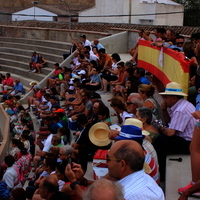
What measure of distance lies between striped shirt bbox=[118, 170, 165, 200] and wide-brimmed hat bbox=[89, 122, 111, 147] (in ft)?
8.35

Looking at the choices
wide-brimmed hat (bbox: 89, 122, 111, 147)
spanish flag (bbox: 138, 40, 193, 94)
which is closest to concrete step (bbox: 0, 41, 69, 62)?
spanish flag (bbox: 138, 40, 193, 94)

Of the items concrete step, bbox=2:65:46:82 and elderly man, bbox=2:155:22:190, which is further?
concrete step, bbox=2:65:46:82

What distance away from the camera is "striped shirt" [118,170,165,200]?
3.05 m

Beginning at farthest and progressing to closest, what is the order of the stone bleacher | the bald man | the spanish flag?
1. the stone bleacher
2. the spanish flag
3. the bald man

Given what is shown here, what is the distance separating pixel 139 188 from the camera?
310 cm

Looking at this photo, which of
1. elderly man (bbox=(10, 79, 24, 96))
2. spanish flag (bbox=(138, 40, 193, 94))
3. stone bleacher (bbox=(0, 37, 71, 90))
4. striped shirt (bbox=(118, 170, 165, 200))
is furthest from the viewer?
stone bleacher (bbox=(0, 37, 71, 90))

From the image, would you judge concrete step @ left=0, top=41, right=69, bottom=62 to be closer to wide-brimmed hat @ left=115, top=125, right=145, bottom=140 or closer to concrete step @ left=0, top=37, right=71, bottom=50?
concrete step @ left=0, top=37, right=71, bottom=50

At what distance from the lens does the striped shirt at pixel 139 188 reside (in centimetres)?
305

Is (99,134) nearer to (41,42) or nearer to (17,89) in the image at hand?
(17,89)

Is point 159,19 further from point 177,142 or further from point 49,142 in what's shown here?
point 177,142

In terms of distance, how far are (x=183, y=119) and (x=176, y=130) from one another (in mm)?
188

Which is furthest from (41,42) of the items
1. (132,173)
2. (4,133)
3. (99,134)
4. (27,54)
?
(132,173)

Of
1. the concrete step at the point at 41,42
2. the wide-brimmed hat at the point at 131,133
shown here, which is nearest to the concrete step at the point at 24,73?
the concrete step at the point at 41,42

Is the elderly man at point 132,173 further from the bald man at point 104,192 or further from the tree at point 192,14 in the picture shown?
the tree at point 192,14
